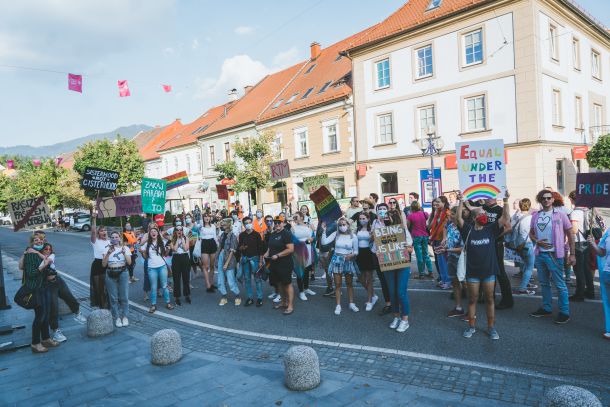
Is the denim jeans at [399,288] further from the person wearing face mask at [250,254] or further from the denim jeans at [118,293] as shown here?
the denim jeans at [118,293]

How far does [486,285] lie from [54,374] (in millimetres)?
6053

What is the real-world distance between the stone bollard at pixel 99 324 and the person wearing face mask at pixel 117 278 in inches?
17.0

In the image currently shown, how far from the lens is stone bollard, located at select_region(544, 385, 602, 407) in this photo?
11.2ft

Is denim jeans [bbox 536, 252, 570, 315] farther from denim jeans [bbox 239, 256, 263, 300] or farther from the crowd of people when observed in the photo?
denim jeans [bbox 239, 256, 263, 300]

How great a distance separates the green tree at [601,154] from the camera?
20.4 metres

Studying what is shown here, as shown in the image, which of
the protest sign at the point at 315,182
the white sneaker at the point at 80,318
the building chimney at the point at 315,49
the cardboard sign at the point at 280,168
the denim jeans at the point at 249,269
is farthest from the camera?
the building chimney at the point at 315,49

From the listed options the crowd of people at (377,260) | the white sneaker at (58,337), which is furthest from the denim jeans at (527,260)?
the white sneaker at (58,337)

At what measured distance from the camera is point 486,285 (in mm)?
5926

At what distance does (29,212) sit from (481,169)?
9.70m

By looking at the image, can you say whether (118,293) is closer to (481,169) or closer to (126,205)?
(126,205)

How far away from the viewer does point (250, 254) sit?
8.89 m

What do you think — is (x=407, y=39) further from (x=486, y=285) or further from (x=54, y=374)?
(x=54, y=374)

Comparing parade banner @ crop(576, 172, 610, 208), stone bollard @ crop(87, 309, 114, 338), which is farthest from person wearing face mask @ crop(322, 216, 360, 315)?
stone bollard @ crop(87, 309, 114, 338)

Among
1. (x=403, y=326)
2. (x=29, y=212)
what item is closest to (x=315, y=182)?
(x=29, y=212)
